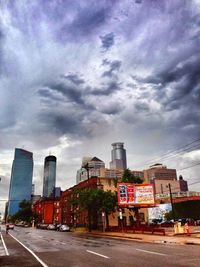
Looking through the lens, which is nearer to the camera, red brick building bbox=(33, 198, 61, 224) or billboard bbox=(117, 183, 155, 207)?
billboard bbox=(117, 183, 155, 207)

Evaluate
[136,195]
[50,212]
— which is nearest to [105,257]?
[136,195]

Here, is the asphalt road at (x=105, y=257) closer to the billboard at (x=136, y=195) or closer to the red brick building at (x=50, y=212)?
the billboard at (x=136, y=195)

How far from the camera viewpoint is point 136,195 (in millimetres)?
45250

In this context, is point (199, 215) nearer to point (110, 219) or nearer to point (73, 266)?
point (110, 219)

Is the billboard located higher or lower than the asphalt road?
higher

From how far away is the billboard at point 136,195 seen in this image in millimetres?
44781

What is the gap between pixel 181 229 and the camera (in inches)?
1320

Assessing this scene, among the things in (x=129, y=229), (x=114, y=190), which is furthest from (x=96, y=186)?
(x=129, y=229)

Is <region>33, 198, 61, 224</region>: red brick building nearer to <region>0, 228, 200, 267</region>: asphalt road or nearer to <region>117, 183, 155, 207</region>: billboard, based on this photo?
<region>117, 183, 155, 207</region>: billboard

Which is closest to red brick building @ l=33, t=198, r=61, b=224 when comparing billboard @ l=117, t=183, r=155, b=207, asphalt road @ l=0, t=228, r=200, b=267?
billboard @ l=117, t=183, r=155, b=207

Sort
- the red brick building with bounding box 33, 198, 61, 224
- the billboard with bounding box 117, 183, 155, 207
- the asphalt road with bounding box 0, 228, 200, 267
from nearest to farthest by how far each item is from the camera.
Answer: the asphalt road with bounding box 0, 228, 200, 267, the billboard with bounding box 117, 183, 155, 207, the red brick building with bounding box 33, 198, 61, 224

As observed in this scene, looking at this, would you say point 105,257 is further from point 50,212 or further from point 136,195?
point 50,212

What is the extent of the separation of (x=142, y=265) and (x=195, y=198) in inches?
2493

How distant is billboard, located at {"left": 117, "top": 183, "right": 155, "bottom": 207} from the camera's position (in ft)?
147
